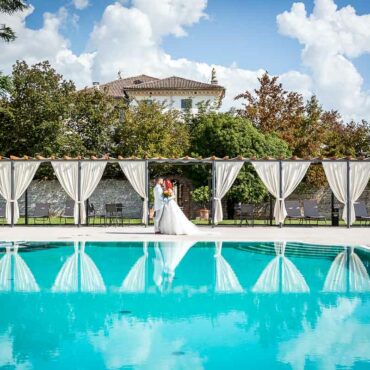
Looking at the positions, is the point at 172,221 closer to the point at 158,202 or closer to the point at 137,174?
the point at 158,202

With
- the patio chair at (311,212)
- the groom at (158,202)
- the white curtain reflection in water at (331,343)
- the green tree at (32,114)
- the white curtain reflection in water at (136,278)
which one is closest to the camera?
the white curtain reflection in water at (331,343)

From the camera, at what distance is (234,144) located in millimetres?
25031

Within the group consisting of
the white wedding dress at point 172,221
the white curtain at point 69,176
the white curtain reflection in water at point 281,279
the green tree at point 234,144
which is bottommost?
the white curtain reflection in water at point 281,279

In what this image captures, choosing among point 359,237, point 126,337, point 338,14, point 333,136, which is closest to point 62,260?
point 126,337

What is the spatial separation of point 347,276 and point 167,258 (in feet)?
12.7

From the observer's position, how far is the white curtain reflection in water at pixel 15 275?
8.71 m

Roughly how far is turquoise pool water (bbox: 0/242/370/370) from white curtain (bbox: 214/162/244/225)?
6.27 m

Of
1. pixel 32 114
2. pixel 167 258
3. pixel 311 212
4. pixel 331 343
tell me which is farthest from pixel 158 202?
pixel 32 114

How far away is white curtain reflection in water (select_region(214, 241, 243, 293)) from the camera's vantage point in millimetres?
8594

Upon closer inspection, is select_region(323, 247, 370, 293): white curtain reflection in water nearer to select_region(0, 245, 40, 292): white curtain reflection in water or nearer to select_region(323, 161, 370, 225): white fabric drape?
select_region(0, 245, 40, 292): white curtain reflection in water

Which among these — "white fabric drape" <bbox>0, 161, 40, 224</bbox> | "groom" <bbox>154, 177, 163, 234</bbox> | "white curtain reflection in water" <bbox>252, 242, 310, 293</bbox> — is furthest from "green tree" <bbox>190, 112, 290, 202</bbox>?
"white curtain reflection in water" <bbox>252, 242, 310, 293</bbox>

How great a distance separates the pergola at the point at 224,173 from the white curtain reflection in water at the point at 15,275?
660 cm

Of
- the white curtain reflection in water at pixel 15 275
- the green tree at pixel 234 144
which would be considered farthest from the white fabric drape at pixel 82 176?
the green tree at pixel 234 144

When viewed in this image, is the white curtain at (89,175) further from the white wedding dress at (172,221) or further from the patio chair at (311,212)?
the patio chair at (311,212)
